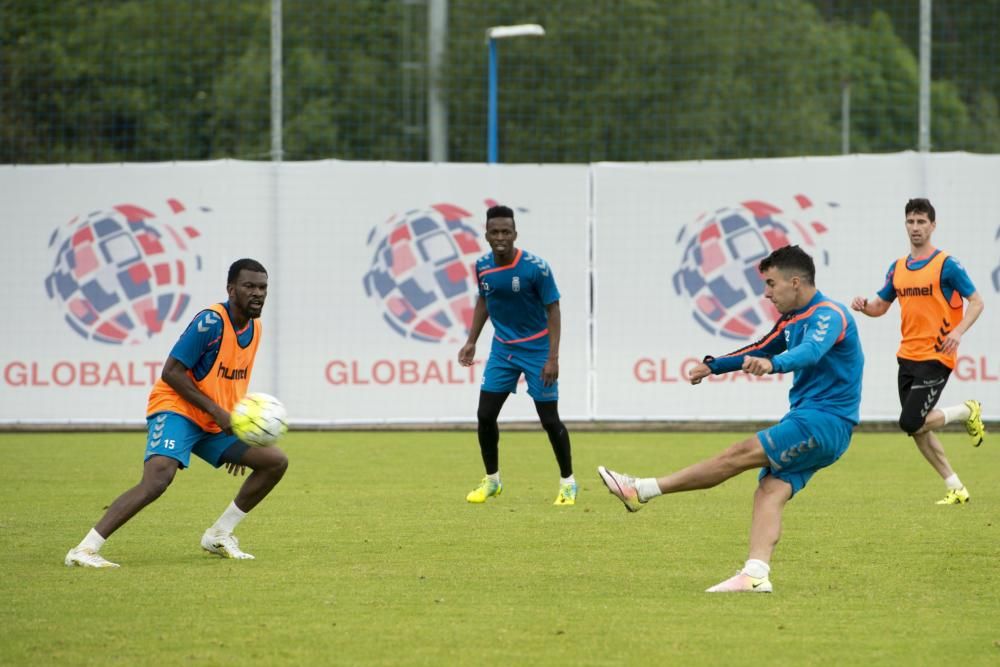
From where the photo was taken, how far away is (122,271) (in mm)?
19281

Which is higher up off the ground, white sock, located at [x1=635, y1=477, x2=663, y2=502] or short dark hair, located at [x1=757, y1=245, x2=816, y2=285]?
short dark hair, located at [x1=757, y1=245, x2=816, y2=285]

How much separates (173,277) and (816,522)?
1035 cm

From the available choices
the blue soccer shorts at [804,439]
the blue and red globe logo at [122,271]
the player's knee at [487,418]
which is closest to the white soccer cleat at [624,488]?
the blue soccer shorts at [804,439]

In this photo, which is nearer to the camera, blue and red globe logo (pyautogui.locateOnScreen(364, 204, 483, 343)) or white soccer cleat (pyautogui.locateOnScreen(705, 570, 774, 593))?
white soccer cleat (pyautogui.locateOnScreen(705, 570, 774, 593))

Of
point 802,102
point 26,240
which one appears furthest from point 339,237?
point 802,102

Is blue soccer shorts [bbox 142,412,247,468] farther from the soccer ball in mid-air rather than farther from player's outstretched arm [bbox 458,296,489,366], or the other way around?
player's outstretched arm [bbox 458,296,489,366]

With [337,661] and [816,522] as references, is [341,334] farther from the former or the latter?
[337,661]

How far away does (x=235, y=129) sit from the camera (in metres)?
36.1

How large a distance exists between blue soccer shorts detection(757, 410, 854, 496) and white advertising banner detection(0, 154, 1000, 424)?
11036mm

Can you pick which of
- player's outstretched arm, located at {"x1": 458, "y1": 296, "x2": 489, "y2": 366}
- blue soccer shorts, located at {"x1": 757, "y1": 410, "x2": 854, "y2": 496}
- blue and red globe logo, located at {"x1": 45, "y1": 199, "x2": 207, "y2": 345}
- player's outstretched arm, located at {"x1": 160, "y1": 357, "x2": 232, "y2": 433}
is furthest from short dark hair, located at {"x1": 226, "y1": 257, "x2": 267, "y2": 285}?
blue and red globe logo, located at {"x1": 45, "y1": 199, "x2": 207, "y2": 345}

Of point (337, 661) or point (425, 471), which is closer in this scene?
point (337, 661)

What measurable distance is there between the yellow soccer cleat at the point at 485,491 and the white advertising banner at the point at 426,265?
249 inches

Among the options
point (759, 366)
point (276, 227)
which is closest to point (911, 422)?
point (759, 366)

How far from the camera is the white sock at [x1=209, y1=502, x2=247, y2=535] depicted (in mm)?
9562
